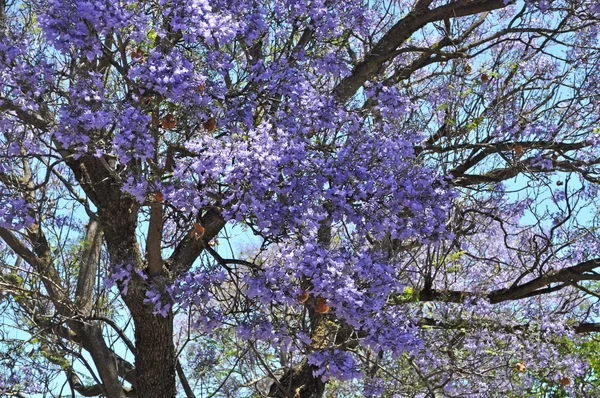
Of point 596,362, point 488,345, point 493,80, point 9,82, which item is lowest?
point 488,345

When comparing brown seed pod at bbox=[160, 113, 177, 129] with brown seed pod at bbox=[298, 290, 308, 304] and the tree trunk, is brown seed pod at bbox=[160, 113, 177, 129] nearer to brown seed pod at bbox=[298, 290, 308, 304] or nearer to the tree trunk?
brown seed pod at bbox=[298, 290, 308, 304]

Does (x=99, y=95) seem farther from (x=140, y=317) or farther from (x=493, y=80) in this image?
(x=493, y=80)

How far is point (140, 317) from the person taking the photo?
6.62m

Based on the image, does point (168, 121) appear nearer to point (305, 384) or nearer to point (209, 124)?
point (209, 124)

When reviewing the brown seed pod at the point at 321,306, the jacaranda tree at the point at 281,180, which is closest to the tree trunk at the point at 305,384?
the jacaranda tree at the point at 281,180

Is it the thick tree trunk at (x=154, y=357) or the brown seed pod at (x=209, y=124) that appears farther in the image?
the thick tree trunk at (x=154, y=357)

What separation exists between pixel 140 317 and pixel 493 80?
4.31 meters

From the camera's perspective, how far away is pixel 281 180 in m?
→ 5.29

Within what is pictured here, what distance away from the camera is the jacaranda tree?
491cm

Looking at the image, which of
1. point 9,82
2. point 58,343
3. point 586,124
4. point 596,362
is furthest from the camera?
point 596,362

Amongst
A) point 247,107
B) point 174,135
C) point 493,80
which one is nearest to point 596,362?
point 493,80

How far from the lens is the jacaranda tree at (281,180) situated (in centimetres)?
491

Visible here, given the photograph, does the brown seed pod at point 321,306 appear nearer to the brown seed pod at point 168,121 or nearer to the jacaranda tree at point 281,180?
the jacaranda tree at point 281,180

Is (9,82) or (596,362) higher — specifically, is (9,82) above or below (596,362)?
above
